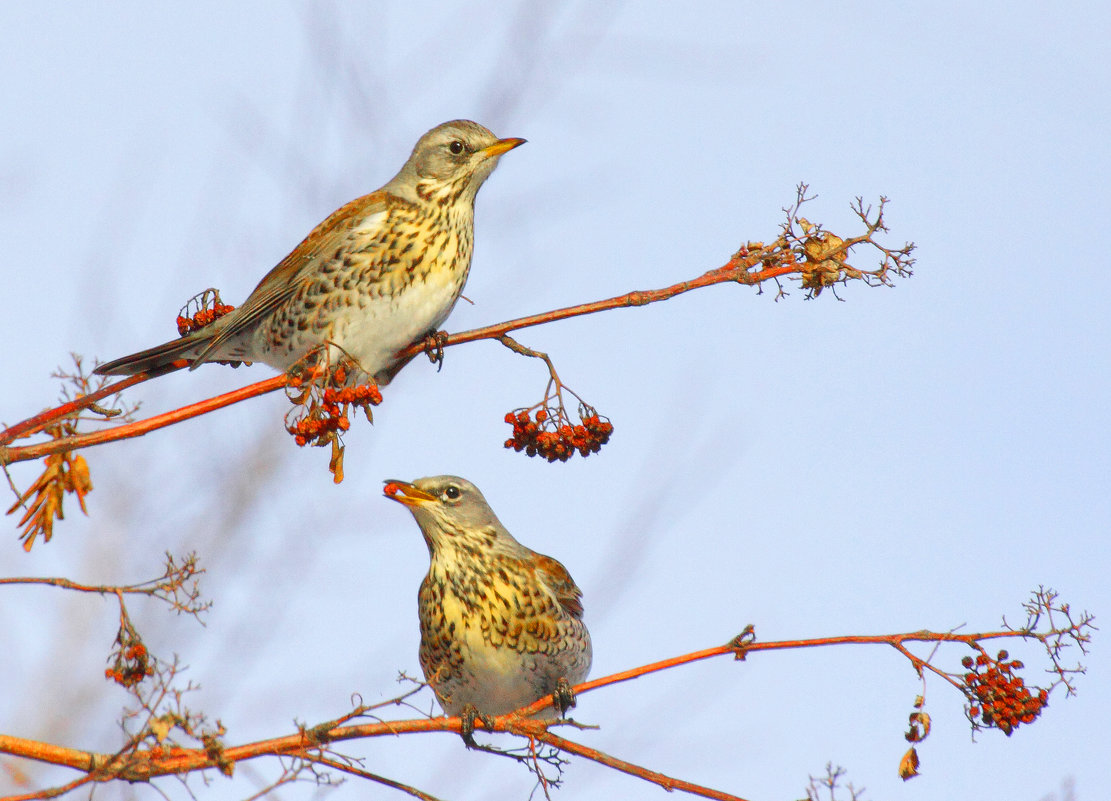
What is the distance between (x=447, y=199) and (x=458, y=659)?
71.7 inches

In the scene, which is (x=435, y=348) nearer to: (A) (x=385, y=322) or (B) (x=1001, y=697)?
(A) (x=385, y=322)

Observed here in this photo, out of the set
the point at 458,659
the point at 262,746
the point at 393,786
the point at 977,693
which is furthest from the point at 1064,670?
the point at 458,659

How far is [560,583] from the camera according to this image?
515 cm

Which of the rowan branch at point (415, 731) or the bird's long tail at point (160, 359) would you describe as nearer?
the rowan branch at point (415, 731)

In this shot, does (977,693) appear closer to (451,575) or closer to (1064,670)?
(1064,670)

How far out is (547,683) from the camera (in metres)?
4.83

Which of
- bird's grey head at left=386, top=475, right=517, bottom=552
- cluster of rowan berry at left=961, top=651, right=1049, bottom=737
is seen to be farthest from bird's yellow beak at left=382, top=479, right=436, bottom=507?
cluster of rowan berry at left=961, top=651, right=1049, bottom=737

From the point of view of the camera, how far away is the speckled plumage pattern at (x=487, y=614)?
186 inches

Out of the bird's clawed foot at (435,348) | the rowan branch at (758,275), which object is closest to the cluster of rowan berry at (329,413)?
the rowan branch at (758,275)

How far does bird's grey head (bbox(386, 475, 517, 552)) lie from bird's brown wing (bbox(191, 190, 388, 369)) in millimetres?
873

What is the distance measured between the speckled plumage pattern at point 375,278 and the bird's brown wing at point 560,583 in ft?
3.53

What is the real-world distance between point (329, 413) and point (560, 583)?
2122 millimetres

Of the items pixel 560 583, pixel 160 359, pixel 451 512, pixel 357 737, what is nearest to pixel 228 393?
pixel 357 737

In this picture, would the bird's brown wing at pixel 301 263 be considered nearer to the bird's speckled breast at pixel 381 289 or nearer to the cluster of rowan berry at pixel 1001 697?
the bird's speckled breast at pixel 381 289
